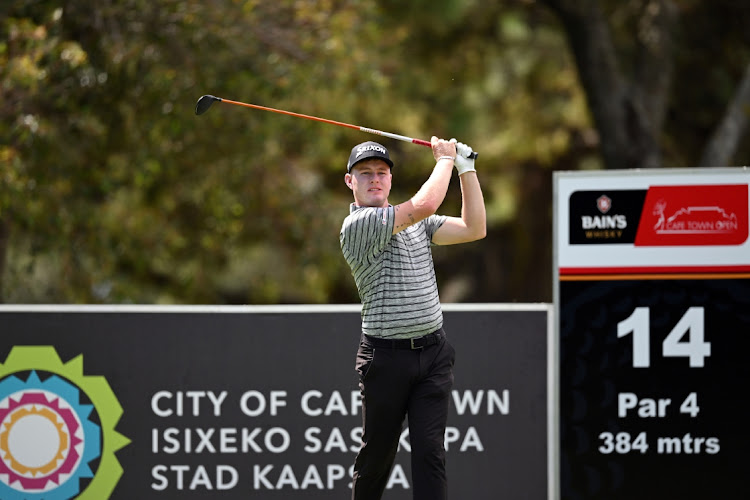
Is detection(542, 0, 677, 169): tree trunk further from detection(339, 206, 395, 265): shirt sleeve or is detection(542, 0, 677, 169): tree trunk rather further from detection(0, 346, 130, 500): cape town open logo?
detection(339, 206, 395, 265): shirt sleeve

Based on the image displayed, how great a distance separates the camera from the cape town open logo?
622 cm

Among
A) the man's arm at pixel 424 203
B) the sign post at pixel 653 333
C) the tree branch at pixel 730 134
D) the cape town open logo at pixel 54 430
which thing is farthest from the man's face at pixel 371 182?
the tree branch at pixel 730 134

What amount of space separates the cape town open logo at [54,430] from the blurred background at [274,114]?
4368 millimetres

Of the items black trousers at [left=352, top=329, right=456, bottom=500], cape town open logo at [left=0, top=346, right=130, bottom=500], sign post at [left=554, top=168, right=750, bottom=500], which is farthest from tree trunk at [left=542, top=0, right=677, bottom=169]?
black trousers at [left=352, top=329, right=456, bottom=500]

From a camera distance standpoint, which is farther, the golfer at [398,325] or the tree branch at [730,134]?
the tree branch at [730,134]

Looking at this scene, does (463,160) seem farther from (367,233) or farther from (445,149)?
(367,233)

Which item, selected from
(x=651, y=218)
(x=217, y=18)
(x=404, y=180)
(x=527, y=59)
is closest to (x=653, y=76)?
(x=527, y=59)

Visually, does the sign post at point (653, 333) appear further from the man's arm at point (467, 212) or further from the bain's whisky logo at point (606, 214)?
the man's arm at point (467, 212)

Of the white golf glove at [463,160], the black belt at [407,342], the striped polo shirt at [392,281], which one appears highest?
the white golf glove at [463,160]

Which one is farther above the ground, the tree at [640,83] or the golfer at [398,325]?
the tree at [640,83]

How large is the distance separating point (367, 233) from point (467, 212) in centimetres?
50

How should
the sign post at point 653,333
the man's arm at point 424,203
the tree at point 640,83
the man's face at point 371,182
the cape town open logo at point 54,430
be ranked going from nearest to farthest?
1. the man's arm at point 424,203
2. the man's face at point 371,182
3. the sign post at point 653,333
4. the cape town open logo at point 54,430
5. the tree at point 640,83

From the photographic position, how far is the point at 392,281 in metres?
4.97

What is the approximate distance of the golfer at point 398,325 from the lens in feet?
16.0
